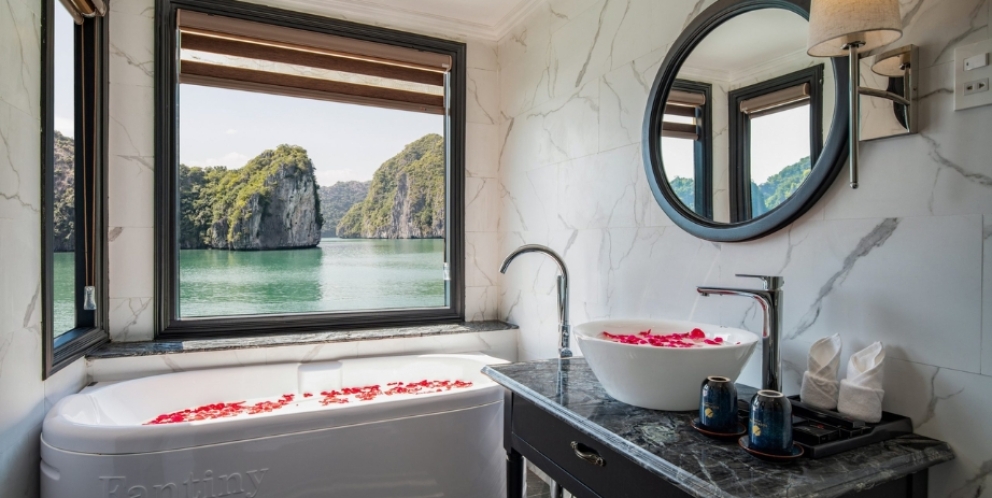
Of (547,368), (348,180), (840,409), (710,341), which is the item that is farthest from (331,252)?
(840,409)

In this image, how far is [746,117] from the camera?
5.46 ft

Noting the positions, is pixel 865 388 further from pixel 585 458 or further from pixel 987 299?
pixel 585 458

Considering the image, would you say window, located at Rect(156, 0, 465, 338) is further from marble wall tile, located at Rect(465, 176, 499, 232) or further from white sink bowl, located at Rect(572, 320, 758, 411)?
white sink bowl, located at Rect(572, 320, 758, 411)

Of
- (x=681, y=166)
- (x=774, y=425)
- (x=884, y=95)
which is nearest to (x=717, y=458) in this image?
(x=774, y=425)

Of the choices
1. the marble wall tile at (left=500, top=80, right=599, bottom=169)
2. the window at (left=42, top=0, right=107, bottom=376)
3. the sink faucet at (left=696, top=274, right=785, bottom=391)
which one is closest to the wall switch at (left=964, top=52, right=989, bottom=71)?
the sink faucet at (left=696, top=274, right=785, bottom=391)

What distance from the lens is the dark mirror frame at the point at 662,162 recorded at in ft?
4.48

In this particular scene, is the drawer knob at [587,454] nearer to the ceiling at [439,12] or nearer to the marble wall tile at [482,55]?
the ceiling at [439,12]

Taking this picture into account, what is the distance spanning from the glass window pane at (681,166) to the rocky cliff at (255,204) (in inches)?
79.9

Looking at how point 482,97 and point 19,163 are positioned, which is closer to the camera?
point 19,163

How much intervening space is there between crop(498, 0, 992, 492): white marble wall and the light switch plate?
0.06 ft

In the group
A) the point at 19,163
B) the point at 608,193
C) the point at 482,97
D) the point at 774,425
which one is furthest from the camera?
the point at 482,97

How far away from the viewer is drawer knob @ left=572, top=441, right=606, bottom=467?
1301 mm

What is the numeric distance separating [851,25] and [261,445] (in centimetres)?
209

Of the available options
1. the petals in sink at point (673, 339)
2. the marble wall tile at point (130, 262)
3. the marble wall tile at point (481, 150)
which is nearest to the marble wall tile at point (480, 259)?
the marble wall tile at point (481, 150)
